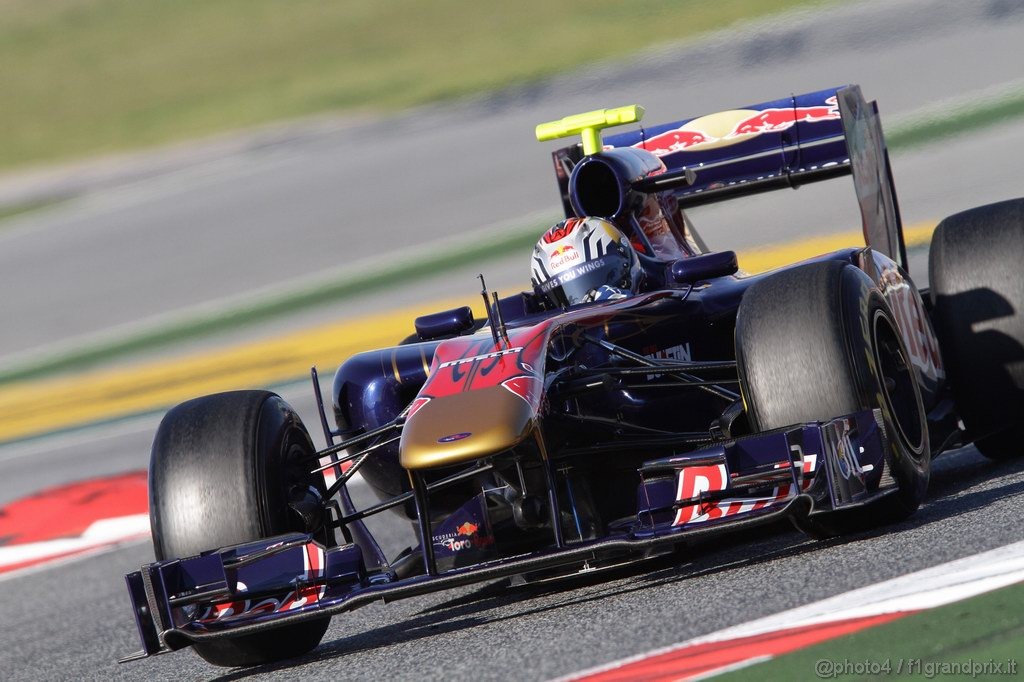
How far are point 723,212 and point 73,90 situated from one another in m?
15.5

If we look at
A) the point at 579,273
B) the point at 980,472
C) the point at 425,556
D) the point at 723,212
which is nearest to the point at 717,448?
the point at 425,556

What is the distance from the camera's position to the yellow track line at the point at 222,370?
12344 mm

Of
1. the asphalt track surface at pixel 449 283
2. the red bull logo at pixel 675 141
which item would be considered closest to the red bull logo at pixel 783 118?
the red bull logo at pixel 675 141

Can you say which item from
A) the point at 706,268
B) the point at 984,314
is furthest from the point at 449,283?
the point at 706,268

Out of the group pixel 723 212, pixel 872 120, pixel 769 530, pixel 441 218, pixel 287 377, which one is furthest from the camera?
pixel 441 218

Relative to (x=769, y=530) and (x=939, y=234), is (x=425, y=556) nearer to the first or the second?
(x=769, y=530)

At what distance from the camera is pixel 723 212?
14.7 metres

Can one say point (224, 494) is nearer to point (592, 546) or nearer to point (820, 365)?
point (592, 546)

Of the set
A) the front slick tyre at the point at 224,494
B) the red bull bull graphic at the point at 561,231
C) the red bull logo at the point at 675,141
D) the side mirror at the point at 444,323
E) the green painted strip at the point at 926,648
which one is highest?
the red bull logo at the point at 675,141

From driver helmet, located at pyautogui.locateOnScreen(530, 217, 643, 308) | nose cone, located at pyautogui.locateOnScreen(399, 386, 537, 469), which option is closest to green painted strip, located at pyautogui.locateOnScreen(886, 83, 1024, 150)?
driver helmet, located at pyautogui.locateOnScreen(530, 217, 643, 308)

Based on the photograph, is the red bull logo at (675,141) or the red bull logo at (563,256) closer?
the red bull logo at (563,256)

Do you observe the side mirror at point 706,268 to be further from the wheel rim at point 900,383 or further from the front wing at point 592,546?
the front wing at point 592,546

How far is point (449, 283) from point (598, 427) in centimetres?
835

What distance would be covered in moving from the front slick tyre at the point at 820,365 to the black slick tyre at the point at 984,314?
1.31 meters
